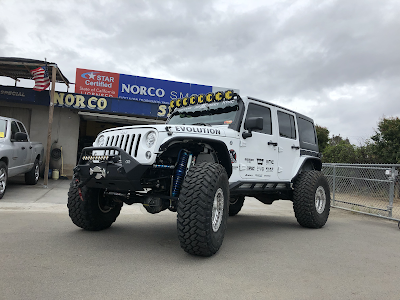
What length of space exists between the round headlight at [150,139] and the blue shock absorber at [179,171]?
41 cm

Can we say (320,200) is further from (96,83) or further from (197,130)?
(96,83)

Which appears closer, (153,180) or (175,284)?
(175,284)

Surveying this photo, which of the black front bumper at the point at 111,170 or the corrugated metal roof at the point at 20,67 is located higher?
the corrugated metal roof at the point at 20,67

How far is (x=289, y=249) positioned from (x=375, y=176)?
4815 mm

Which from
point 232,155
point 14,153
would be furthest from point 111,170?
point 14,153

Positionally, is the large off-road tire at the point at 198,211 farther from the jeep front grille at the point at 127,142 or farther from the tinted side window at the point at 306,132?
the tinted side window at the point at 306,132

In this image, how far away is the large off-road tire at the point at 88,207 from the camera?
14.9 feet

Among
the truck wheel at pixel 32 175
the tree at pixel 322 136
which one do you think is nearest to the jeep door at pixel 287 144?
the truck wheel at pixel 32 175

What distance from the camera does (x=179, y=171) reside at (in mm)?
3926

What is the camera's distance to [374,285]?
319 centimetres

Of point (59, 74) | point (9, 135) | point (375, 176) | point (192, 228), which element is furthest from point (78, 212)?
point (59, 74)

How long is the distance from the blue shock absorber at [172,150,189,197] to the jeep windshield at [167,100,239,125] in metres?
1.09

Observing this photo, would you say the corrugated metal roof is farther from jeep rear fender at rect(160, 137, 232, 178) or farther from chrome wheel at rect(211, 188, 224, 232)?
chrome wheel at rect(211, 188, 224, 232)

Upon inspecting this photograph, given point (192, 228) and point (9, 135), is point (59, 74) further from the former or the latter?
point (192, 228)
